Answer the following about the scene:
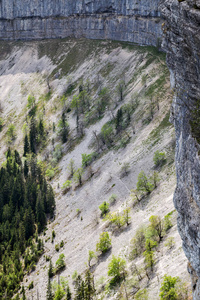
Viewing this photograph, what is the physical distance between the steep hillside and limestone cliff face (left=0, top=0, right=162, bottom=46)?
5.66m

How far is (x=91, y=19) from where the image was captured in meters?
175

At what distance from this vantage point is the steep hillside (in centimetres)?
7462

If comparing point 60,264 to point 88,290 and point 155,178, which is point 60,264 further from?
point 155,178

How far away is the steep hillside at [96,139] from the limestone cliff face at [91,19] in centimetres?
566

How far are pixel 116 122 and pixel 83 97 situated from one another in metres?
30.3

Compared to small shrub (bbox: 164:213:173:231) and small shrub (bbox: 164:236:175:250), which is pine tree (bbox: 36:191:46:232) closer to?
small shrub (bbox: 164:213:173:231)

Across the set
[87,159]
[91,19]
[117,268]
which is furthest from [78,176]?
[91,19]

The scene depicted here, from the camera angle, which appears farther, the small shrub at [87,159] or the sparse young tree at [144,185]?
the small shrub at [87,159]

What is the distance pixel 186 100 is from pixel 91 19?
159 meters

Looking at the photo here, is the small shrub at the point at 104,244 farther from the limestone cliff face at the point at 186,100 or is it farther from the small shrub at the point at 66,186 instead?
the limestone cliff face at the point at 186,100

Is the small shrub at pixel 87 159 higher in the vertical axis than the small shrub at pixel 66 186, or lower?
higher

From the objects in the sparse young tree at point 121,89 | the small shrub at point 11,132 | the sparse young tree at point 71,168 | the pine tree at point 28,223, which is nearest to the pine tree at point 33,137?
the small shrub at point 11,132

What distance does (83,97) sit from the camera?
14762 centimetres

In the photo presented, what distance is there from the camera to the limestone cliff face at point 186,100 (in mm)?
26531
